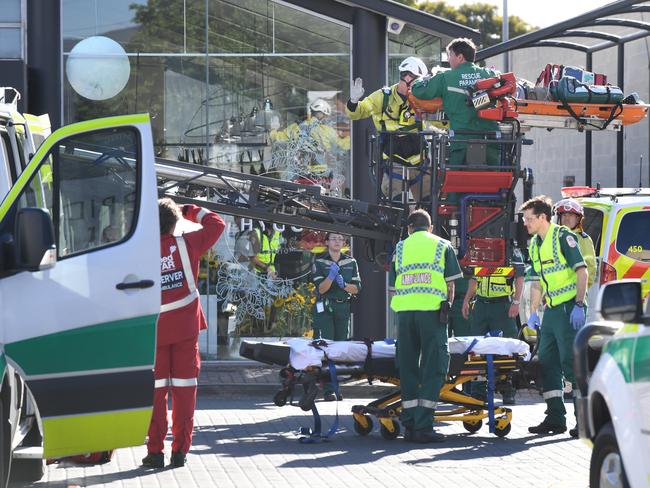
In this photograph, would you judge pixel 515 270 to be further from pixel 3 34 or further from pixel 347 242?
pixel 3 34

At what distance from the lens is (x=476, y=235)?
41.1 ft

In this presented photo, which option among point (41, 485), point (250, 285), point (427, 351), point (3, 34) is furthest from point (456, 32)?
point (41, 485)

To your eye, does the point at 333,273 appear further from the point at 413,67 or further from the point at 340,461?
the point at 340,461

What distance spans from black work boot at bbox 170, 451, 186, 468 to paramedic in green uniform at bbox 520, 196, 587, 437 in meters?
3.33

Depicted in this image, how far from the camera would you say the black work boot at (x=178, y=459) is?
968 centimetres

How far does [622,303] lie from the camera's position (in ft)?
19.9

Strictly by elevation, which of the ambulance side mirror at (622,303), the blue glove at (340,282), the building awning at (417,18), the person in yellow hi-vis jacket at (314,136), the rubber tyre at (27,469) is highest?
the building awning at (417,18)

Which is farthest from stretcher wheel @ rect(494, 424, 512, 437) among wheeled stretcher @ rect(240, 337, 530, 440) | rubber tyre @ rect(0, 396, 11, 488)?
rubber tyre @ rect(0, 396, 11, 488)

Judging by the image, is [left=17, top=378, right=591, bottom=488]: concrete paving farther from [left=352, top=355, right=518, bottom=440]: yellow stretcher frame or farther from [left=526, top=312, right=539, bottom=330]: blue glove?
[left=526, top=312, right=539, bottom=330]: blue glove

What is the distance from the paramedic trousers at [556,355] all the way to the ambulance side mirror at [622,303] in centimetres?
530

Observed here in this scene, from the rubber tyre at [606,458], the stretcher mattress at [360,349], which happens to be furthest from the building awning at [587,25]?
the rubber tyre at [606,458]

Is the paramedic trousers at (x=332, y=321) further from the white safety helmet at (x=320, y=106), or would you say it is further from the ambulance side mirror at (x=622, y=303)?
the ambulance side mirror at (x=622, y=303)

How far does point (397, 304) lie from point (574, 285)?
150cm

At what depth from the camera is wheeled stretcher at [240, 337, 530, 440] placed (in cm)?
1126
